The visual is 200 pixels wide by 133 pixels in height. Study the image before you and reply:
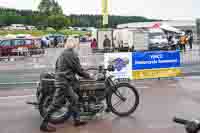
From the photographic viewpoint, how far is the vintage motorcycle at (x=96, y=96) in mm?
7250

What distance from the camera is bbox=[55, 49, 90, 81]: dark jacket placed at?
272 inches

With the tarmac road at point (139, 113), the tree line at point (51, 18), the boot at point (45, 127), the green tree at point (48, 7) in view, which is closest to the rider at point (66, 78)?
the boot at point (45, 127)

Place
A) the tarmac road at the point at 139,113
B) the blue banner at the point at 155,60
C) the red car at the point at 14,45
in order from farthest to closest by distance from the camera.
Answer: the red car at the point at 14,45 < the blue banner at the point at 155,60 < the tarmac road at the point at 139,113

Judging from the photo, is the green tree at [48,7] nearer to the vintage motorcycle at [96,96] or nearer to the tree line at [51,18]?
the tree line at [51,18]

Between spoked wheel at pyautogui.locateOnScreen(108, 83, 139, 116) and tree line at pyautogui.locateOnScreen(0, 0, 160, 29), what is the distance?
9569cm

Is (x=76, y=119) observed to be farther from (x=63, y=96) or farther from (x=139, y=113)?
(x=139, y=113)

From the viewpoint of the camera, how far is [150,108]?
859cm

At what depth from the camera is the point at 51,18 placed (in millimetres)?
104750

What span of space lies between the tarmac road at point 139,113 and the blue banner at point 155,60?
99 centimetres

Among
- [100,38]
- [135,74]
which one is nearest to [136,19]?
[100,38]

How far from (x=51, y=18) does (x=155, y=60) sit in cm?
9460

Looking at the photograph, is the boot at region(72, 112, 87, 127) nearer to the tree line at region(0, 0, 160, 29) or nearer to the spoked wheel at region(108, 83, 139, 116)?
the spoked wheel at region(108, 83, 139, 116)

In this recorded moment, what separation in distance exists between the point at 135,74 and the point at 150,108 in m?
3.92

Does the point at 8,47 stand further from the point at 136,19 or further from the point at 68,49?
the point at 136,19
